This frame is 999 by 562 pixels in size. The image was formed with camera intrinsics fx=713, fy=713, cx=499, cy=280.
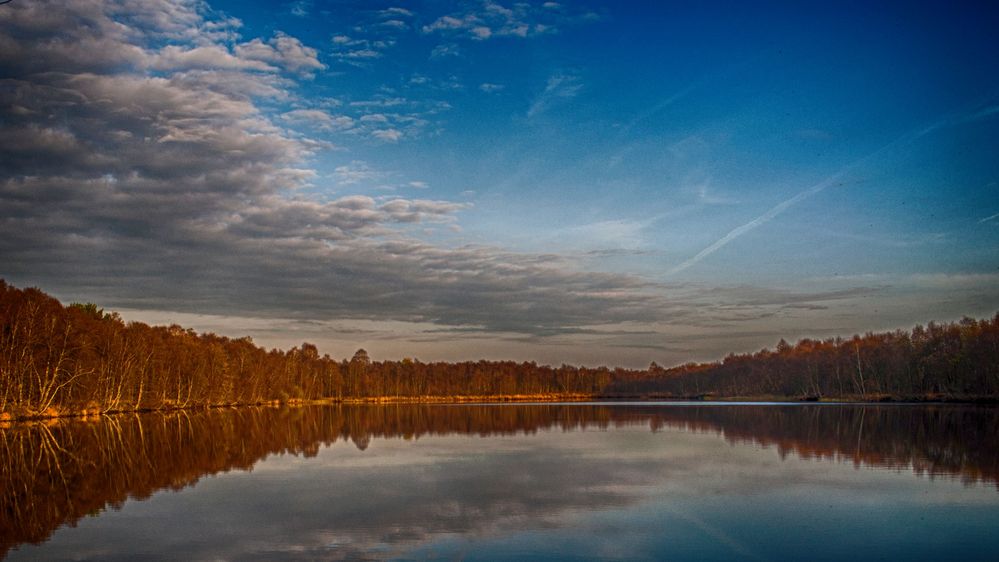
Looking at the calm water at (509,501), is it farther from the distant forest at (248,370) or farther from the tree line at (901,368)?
the tree line at (901,368)

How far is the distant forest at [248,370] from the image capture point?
57.6m

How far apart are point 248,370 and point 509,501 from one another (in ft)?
374

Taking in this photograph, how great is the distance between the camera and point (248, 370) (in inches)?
4825

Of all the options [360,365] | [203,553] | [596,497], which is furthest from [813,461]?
[360,365]

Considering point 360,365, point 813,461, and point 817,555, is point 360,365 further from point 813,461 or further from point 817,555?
point 817,555

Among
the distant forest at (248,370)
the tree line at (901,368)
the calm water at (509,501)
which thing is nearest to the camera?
the calm water at (509,501)

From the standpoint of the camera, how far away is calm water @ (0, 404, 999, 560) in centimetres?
1268

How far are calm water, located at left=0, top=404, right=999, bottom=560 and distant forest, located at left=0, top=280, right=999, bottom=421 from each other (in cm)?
2907

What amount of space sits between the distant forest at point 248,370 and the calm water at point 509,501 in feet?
95.4

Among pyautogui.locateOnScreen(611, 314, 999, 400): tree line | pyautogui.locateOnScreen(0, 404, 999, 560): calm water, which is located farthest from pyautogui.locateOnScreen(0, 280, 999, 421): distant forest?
pyautogui.locateOnScreen(0, 404, 999, 560): calm water

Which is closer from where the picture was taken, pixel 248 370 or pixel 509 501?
pixel 509 501

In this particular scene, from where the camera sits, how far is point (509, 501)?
57.5ft

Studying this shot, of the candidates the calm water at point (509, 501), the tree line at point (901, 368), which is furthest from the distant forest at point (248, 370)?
the calm water at point (509, 501)

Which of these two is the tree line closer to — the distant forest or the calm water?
the distant forest
